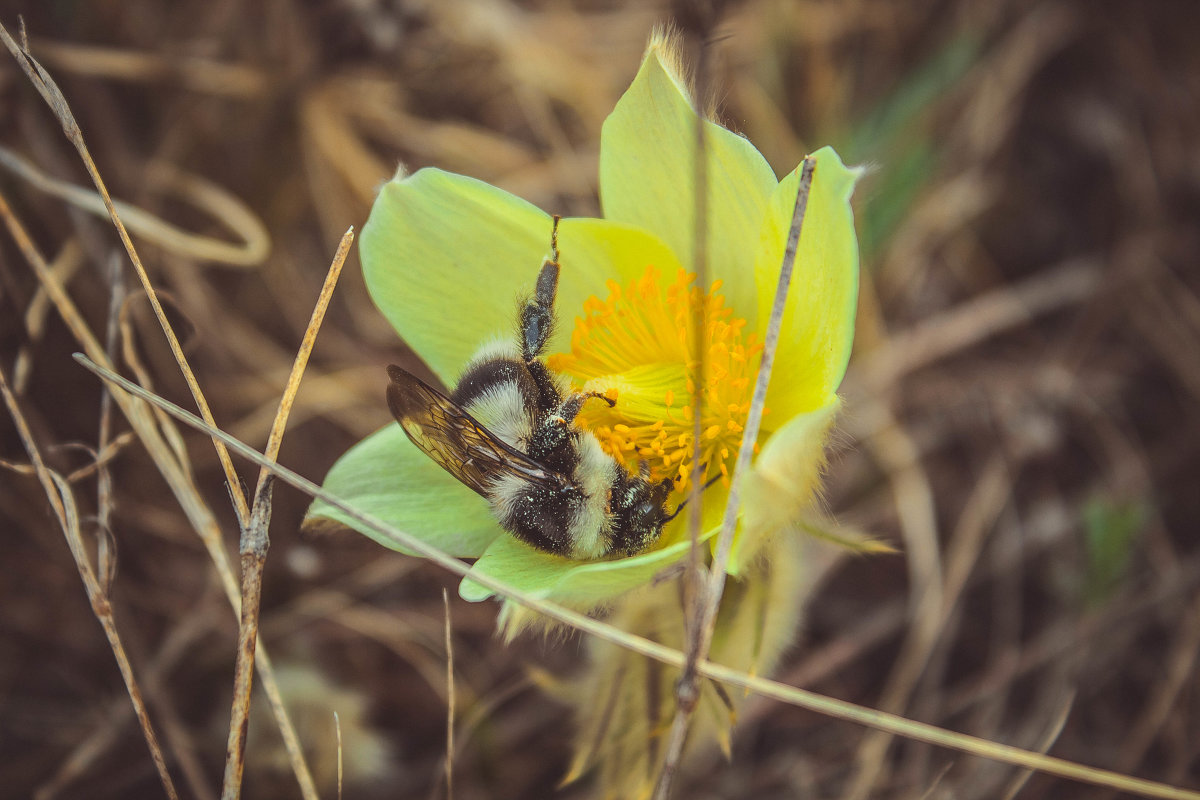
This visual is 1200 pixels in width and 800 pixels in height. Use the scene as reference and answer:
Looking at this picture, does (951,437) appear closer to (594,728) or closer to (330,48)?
(594,728)

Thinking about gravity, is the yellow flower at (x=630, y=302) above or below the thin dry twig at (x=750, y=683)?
above

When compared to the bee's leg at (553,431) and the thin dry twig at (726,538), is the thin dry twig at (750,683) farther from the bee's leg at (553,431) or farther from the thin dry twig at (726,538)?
the bee's leg at (553,431)

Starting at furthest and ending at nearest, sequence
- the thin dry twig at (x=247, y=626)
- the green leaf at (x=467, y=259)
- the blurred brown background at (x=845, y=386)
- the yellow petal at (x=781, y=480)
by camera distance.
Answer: the blurred brown background at (x=845, y=386) → the green leaf at (x=467, y=259) → the thin dry twig at (x=247, y=626) → the yellow petal at (x=781, y=480)

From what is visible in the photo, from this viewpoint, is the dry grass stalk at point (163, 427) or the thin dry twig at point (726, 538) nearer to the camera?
the thin dry twig at point (726, 538)

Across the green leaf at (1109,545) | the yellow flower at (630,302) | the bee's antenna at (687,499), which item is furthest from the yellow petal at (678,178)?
the green leaf at (1109,545)

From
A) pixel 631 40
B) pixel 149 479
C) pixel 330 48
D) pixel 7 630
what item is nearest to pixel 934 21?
pixel 631 40

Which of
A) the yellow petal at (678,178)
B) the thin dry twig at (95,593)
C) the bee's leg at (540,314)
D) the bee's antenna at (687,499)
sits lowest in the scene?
the thin dry twig at (95,593)

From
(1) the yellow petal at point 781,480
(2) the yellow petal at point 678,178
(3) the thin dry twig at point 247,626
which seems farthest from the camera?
(2) the yellow petal at point 678,178
